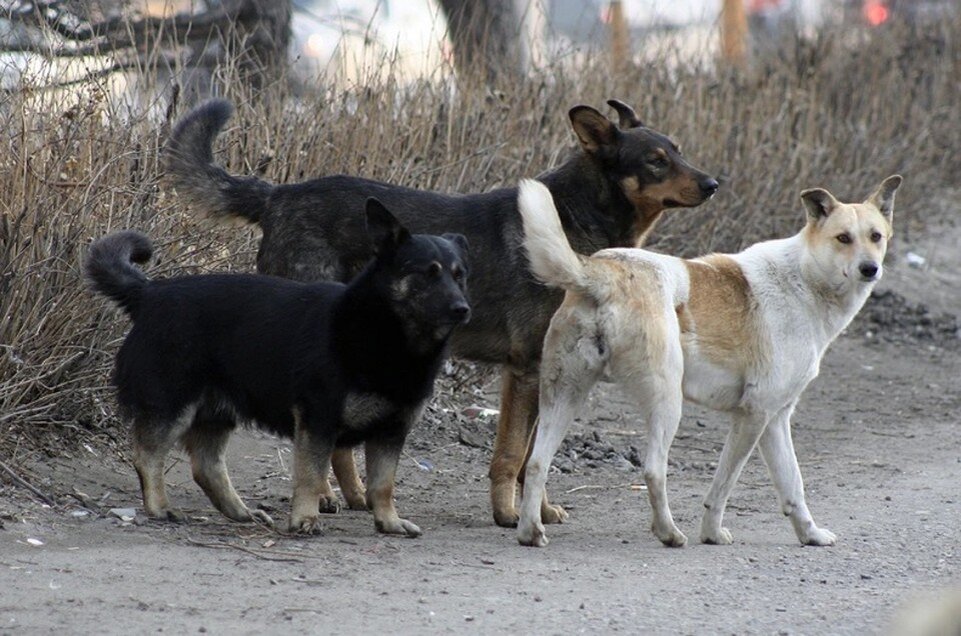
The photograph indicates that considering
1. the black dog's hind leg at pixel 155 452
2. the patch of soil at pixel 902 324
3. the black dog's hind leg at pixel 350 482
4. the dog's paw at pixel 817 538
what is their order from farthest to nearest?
the patch of soil at pixel 902 324 → the black dog's hind leg at pixel 350 482 → the dog's paw at pixel 817 538 → the black dog's hind leg at pixel 155 452

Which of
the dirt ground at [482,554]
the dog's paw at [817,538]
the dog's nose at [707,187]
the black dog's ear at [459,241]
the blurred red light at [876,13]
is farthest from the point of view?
the blurred red light at [876,13]

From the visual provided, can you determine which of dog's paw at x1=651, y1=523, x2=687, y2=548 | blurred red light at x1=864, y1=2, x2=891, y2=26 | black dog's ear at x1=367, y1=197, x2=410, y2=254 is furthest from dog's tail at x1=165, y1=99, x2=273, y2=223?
blurred red light at x1=864, y1=2, x2=891, y2=26

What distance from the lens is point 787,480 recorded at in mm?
6152

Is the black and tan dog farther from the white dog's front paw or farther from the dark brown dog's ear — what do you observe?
the white dog's front paw

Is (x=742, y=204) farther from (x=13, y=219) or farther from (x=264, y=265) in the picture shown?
(x=13, y=219)

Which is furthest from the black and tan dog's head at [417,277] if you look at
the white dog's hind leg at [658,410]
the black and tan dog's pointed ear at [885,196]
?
the black and tan dog's pointed ear at [885,196]

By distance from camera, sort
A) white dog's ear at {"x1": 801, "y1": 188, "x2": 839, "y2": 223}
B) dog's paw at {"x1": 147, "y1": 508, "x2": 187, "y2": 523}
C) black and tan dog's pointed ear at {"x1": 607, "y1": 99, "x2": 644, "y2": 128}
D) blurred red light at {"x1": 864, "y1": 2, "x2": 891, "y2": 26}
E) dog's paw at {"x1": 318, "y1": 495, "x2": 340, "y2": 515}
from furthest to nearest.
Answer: blurred red light at {"x1": 864, "y1": 2, "x2": 891, "y2": 26}
black and tan dog's pointed ear at {"x1": 607, "y1": 99, "x2": 644, "y2": 128}
dog's paw at {"x1": 318, "y1": 495, "x2": 340, "y2": 515}
white dog's ear at {"x1": 801, "y1": 188, "x2": 839, "y2": 223}
dog's paw at {"x1": 147, "y1": 508, "x2": 187, "y2": 523}

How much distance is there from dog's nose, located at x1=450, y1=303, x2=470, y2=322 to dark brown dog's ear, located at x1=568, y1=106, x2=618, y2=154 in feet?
5.68

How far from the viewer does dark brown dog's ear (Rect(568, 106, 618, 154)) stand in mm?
7043

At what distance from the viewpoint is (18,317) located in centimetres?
627

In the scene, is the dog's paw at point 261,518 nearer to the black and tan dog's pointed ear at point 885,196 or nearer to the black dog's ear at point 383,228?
the black dog's ear at point 383,228

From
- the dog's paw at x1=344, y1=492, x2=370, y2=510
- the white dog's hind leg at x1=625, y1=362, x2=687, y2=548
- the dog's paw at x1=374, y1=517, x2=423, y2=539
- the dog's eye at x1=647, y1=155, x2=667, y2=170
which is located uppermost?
the dog's eye at x1=647, y1=155, x2=667, y2=170

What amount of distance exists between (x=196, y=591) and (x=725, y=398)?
243cm

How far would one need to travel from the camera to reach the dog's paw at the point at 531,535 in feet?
19.3
